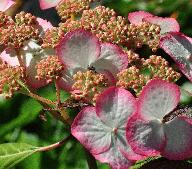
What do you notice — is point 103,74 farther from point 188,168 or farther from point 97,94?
point 188,168

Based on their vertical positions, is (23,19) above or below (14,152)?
above

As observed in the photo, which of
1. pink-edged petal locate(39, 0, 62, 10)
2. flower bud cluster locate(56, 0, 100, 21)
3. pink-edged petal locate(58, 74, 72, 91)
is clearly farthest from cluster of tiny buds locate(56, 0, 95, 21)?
pink-edged petal locate(39, 0, 62, 10)

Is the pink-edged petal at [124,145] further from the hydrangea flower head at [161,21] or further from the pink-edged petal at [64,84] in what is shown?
the hydrangea flower head at [161,21]

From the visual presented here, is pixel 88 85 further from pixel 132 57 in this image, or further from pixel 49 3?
pixel 49 3

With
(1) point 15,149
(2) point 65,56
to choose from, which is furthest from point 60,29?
(1) point 15,149

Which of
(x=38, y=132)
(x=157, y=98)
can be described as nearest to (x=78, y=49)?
(x=157, y=98)

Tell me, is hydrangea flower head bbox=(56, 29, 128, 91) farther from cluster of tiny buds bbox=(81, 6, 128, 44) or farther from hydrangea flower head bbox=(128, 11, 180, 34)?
hydrangea flower head bbox=(128, 11, 180, 34)

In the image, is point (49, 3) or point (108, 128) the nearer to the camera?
point (108, 128)

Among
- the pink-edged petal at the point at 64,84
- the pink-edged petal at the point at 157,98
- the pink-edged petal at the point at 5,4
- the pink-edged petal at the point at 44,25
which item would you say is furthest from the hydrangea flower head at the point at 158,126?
the pink-edged petal at the point at 5,4
